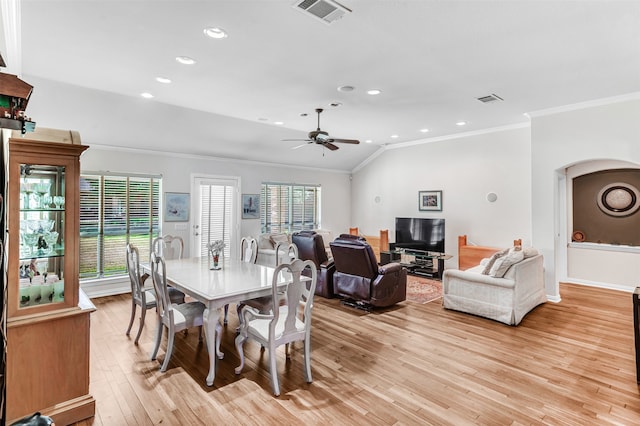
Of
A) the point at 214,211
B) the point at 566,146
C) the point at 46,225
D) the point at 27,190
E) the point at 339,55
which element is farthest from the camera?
the point at 214,211

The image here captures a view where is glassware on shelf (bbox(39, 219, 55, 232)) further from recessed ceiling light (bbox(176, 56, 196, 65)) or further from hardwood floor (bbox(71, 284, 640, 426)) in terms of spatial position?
recessed ceiling light (bbox(176, 56, 196, 65))

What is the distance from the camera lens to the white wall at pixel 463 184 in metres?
6.45

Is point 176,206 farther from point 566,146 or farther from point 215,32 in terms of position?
point 566,146

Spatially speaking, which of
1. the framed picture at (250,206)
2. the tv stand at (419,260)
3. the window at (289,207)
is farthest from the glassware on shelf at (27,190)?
the tv stand at (419,260)

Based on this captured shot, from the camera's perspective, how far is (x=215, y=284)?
3.24 meters

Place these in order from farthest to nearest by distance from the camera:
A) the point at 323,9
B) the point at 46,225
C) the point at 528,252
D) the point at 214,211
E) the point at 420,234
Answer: the point at 420,234
the point at 214,211
the point at 528,252
the point at 323,9
the point at 46,225

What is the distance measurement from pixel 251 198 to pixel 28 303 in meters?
5.40

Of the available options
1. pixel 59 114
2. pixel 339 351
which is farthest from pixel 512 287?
pixel 59 114

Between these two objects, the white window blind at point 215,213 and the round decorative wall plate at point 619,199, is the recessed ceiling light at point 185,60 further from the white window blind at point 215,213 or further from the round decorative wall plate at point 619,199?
the round decorative wall plate at point 619,199

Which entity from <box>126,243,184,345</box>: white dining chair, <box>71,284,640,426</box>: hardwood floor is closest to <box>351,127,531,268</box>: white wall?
<box>71,284,640,426</box>: hardwood floor

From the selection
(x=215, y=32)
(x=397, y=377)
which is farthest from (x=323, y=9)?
(x=397, y=377)

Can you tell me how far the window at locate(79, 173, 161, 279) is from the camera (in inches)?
221

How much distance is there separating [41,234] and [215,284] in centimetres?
140

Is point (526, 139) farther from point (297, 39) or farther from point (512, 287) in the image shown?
point (297, 39)
